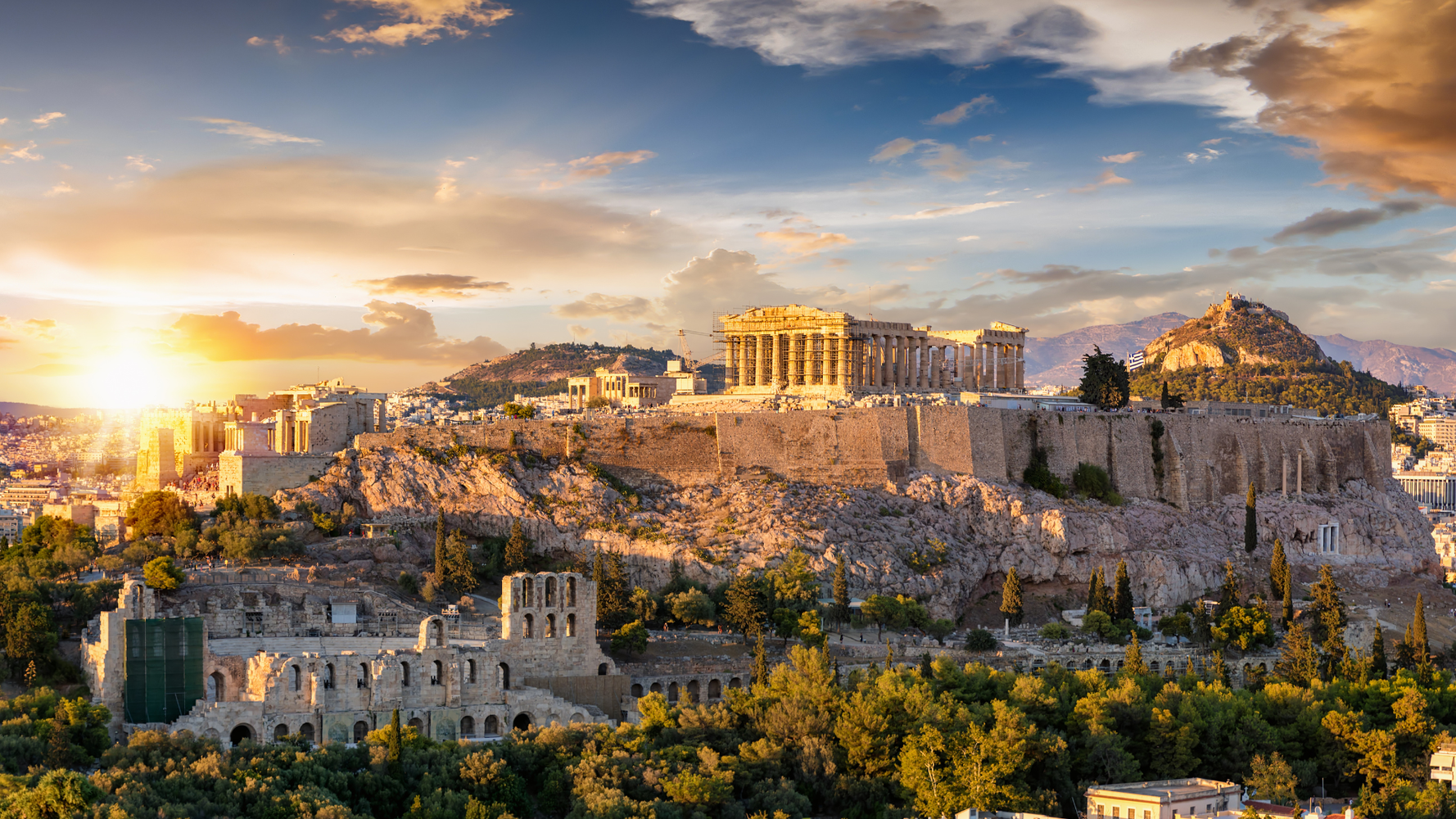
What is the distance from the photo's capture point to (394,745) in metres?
32.6

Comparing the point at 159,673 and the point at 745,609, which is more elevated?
the point at 745,609

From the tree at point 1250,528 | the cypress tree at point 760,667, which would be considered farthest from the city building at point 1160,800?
the tree at point 1250,528

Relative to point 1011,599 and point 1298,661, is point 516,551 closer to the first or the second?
point 1011,599

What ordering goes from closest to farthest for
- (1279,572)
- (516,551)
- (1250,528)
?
(516,551) < (1279,572) < (1250,528)

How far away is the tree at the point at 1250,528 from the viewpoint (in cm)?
6956

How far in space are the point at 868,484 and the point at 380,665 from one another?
28.2 m

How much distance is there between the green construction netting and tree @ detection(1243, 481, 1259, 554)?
164ft

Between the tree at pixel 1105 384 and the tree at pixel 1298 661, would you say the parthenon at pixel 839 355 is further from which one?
the tree at pixel 1298 661

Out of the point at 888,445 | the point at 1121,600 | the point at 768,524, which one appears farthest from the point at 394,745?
the point at 888,445

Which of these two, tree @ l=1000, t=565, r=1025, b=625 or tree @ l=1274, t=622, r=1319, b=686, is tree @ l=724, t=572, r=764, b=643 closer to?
tree @ l=1000, t=565, r=1025, b=625

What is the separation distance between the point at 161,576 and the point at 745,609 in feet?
57.6

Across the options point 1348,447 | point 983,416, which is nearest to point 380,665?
point 983,416

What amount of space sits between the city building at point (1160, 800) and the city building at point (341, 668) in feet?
42.3

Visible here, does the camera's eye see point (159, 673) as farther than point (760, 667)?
No
